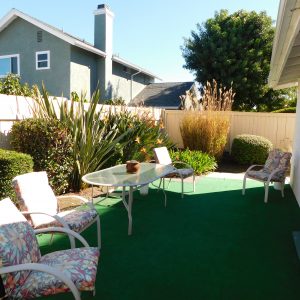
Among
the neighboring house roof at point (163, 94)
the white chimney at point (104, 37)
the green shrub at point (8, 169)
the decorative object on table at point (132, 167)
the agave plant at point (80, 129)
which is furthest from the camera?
the neighboring house roof at point (163, 94)

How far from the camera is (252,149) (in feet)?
32.4

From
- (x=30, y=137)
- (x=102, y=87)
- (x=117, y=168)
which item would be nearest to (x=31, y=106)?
(x=30, y=137)

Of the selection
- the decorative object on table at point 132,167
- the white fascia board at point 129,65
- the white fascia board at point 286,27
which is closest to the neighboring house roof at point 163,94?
the white fascia board at point 129,65

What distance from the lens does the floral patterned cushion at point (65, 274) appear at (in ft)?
6.77

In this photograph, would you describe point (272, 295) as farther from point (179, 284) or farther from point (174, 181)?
point (174, 181)

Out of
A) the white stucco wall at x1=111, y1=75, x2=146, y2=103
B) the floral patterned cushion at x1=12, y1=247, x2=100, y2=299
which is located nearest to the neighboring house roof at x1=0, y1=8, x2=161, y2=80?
the white stucco wall at x1=111, y1=75, x2=146, y2=103

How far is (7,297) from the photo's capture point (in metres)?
2.05

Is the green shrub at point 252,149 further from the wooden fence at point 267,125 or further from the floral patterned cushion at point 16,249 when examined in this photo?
the floral patterned cushion at point 16,249

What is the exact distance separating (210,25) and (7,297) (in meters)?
16.4

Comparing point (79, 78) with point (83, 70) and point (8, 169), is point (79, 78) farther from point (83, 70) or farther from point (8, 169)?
point (8, 169)

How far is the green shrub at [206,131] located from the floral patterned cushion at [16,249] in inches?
302

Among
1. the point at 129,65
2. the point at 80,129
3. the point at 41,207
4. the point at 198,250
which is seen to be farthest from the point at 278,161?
the point at 129,65

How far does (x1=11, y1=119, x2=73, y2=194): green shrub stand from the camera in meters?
5.33

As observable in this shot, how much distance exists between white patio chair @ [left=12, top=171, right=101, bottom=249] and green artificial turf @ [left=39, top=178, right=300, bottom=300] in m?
0.50
